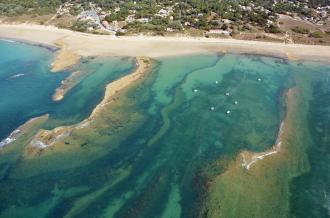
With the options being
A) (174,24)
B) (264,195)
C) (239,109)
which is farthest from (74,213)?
(174,24)

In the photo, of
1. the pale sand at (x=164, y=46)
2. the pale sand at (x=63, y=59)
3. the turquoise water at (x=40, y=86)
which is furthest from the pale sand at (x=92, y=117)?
the pale sand at (x=63, y=59)

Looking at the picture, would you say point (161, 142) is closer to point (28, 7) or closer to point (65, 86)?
point (65, 86)

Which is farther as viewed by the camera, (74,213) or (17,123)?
(17,123)

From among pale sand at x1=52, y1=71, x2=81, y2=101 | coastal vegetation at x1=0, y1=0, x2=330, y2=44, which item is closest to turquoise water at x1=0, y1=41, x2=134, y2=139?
pale sand at x1=52, y1=71, x2=81, y2=101

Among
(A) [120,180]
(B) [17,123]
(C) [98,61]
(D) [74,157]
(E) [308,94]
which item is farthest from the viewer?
(C) [98,61]

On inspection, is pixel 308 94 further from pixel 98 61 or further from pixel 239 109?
pixel 98 61

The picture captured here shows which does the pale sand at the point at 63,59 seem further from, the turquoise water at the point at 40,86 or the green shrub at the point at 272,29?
the green shrub at the point at 272,29

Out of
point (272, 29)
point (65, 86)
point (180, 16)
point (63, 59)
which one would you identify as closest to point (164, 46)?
point (180, 16)
